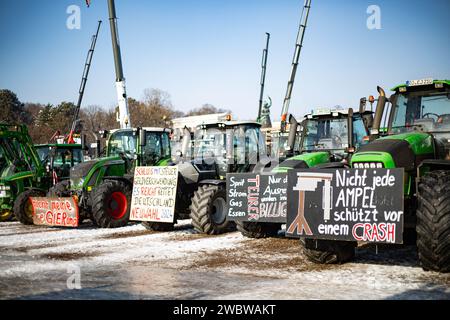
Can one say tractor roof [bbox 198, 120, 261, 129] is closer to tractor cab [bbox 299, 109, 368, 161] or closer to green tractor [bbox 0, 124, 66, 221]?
tractor cab [bbox 299, 109, 368, 161]

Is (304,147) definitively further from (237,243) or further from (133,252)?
(133,252)

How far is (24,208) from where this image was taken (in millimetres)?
14930

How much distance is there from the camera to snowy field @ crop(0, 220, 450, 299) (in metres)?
6.12

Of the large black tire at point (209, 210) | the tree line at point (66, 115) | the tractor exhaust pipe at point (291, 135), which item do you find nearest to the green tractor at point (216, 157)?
the large black tire at point (209, 210)

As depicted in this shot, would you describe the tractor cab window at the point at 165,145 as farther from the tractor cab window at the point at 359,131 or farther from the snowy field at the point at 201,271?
the tractor cab window at the point at 359,131

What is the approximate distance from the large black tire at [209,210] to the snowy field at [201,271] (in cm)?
26

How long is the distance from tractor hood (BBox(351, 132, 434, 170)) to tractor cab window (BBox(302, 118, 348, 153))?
273cm

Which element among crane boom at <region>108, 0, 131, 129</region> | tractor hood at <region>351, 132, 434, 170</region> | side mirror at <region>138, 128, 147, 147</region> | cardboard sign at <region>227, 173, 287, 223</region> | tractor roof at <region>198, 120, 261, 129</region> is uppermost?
crane boom at <region>108, 0, 131, 129</region>

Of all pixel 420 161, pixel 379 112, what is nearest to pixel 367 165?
pixel 420 161

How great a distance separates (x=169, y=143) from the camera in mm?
15375

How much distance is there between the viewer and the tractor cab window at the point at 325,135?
10.5 m

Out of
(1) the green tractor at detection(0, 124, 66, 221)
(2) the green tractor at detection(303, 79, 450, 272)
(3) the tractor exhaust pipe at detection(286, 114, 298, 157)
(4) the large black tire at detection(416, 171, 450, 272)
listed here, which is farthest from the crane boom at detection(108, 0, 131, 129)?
(4) the large black tire at detection(416, 171, 450, 272)

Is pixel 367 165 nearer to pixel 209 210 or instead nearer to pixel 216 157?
pixel 209 210
